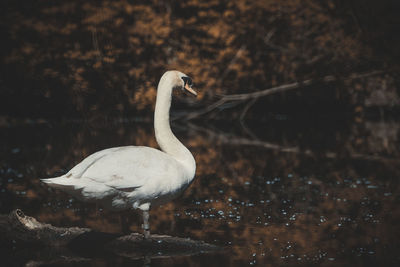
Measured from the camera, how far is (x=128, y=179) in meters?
5.14

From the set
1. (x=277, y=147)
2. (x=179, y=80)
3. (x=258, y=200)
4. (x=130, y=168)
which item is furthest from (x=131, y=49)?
(x=130, y=168)

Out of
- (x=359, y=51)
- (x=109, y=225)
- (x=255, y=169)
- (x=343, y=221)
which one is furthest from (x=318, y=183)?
(x=359, y=51)

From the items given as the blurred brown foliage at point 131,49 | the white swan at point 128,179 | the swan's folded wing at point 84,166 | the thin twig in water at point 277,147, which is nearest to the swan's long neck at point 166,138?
the white swan at point 128,179

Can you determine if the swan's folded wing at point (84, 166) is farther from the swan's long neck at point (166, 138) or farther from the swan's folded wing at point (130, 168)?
the swan's long neck at point (166, 138)

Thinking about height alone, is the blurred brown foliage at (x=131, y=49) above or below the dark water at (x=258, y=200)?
above

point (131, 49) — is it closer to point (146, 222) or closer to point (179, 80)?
point (179, 80)

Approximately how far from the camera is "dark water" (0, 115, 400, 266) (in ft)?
17.9

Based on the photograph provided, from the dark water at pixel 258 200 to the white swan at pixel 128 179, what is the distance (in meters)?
0.54

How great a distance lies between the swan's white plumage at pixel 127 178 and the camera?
5051mm

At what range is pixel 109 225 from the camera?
260 inches

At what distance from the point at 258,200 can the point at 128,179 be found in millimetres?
3506

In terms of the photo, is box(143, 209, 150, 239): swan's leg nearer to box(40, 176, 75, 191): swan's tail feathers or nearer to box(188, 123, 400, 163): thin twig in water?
box(40, 176, 75, 191): swan's tail feathers

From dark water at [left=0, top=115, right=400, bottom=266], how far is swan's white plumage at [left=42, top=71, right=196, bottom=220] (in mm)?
546

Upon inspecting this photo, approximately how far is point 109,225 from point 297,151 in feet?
26.7
